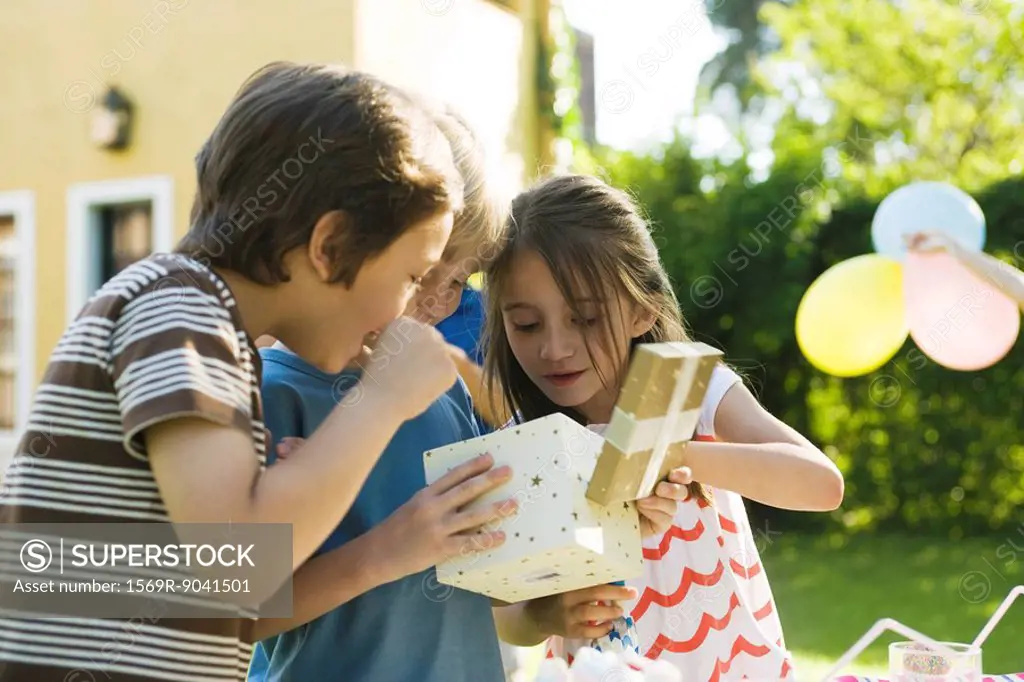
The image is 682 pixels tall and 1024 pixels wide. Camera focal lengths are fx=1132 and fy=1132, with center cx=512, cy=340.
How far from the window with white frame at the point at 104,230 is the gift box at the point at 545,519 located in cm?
836

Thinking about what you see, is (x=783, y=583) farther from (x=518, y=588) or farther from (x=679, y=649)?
(x=518, y=588)

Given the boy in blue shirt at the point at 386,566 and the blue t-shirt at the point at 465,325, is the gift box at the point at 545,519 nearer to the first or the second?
the boy in blue shirt at the point at 386,566

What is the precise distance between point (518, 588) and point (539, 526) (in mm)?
182

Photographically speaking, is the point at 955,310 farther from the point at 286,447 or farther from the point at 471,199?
the point at 286,447

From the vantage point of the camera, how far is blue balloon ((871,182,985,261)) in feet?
19.0

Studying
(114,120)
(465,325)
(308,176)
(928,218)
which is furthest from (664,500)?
(114,120)

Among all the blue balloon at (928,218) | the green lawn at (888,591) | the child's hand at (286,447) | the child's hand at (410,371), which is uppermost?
the child's hand at (410,371)

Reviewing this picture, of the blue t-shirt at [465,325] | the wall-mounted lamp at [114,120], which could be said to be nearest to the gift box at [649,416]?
the blue t-shirt at [465,325]

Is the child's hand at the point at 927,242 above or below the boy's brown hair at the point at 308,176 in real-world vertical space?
below

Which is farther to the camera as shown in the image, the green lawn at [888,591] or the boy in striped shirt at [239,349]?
the green lawn at [888,591]

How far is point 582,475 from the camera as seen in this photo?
1.53 metres

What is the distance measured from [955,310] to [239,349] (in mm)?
4855

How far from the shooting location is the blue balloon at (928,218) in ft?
19.0

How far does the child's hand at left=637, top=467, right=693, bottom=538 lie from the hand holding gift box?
5 cm
